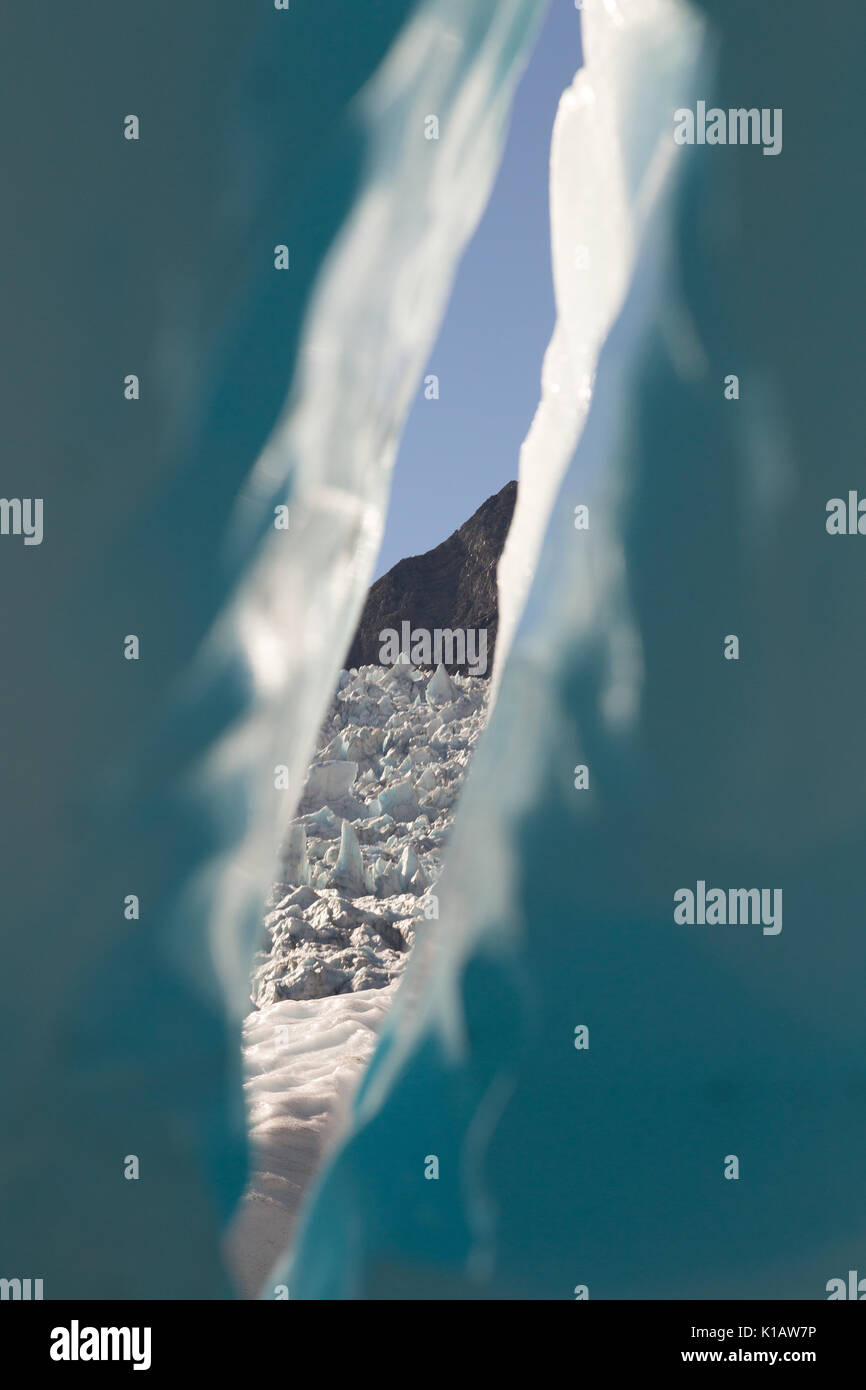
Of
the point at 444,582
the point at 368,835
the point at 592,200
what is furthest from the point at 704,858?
the point at 444,582

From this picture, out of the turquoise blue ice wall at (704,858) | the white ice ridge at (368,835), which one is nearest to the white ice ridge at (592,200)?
the turquoise blue ice wall at (704,858)

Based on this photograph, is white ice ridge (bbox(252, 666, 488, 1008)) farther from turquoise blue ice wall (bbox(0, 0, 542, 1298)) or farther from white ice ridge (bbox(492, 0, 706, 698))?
white ice ridge (bbox(492, 0, 706, 698))

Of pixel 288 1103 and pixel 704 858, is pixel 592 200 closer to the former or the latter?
pixel 704 858

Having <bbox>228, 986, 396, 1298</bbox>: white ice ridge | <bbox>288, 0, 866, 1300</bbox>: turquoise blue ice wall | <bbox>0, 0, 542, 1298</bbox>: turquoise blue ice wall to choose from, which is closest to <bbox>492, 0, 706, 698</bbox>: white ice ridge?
<bbox>288, 0, 866, 1300</bbox>: turquoise blue ice wall

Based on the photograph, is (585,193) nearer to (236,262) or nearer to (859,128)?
(859,128)
